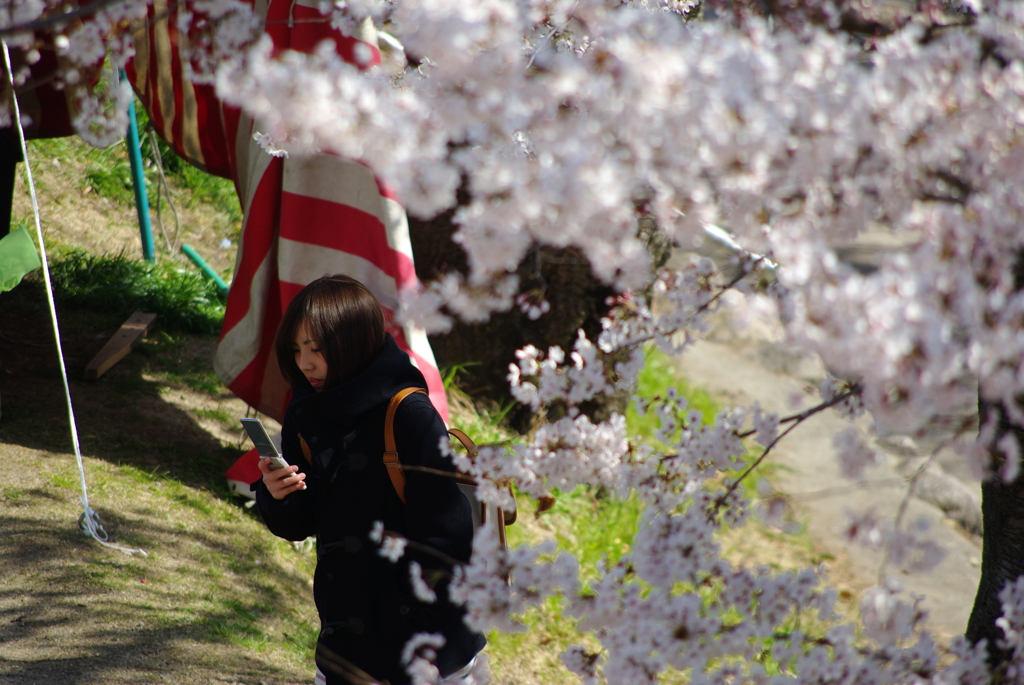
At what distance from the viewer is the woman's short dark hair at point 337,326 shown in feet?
6.08

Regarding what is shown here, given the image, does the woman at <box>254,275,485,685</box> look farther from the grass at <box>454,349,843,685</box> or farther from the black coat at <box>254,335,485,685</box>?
the grass at <box>454,349,843,685</box>

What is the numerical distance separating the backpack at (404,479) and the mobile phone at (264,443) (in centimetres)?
29

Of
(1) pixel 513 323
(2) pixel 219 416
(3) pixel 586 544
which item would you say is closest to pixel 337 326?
(2) pixel 219 416

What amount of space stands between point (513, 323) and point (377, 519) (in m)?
3.01

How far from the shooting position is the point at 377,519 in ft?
5.97

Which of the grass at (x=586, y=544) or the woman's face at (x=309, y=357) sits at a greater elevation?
the woman's face at (x=309, y=357)

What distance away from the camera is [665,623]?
136cm

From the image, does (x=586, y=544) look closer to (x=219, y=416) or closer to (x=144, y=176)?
(x=219, y=416)

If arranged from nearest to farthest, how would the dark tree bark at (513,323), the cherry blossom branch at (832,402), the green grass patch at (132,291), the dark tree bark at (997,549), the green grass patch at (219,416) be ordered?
the cherry blossom branch at (832,402) < the dark tree bark at (997,549) < the green grass patch at (219,416) < the green grass patch at (132,291) < the dark tree bark at (513,323)

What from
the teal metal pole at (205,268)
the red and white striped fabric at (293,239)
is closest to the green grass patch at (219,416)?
the red and white striped fabric at (293,239)

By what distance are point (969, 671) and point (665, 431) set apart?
2.28ft

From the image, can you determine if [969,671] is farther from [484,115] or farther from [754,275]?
[484,115]

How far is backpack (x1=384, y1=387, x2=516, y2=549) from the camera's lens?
5.84 ft

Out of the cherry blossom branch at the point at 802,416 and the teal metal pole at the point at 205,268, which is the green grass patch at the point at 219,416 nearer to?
the teal metal pole at the point at 205,268
